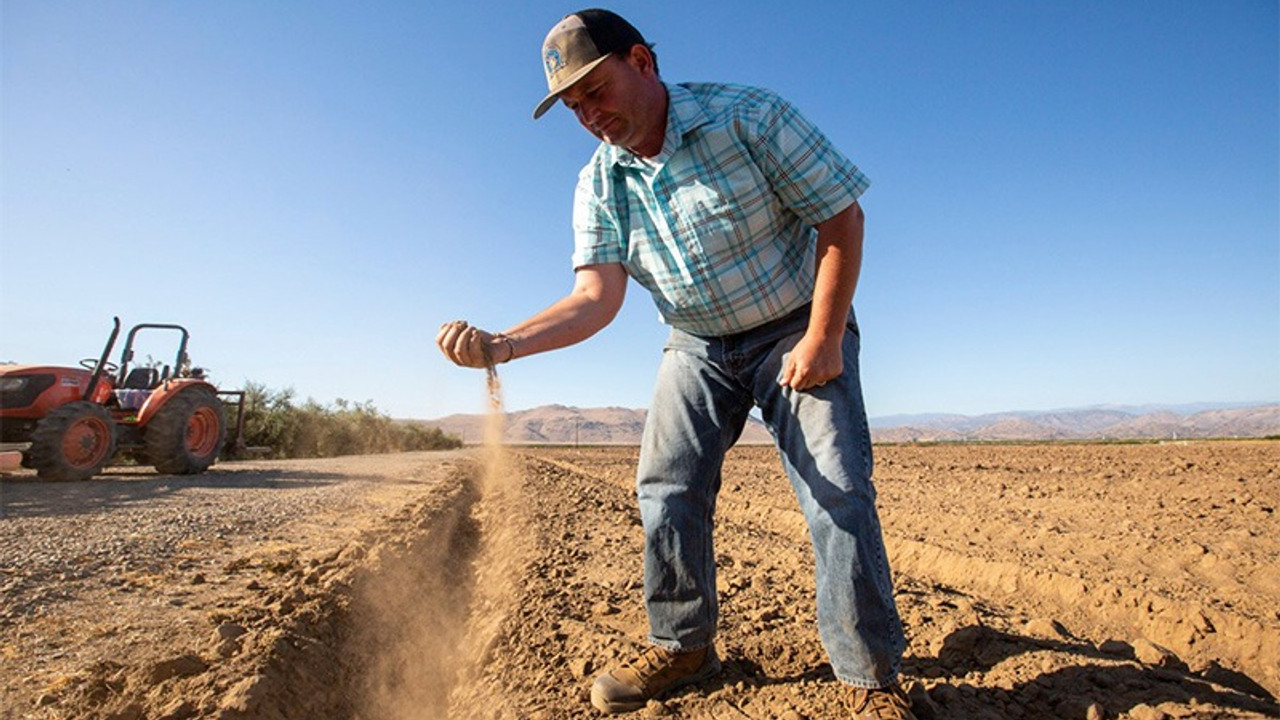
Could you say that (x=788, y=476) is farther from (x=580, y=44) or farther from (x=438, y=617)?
(x=438, y=617)

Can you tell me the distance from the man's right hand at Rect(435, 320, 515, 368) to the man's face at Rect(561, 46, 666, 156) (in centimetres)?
70

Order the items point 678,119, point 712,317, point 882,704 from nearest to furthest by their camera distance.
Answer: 1. point 882,704
2. point 678,119
3. point 712,317

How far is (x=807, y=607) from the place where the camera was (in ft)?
10.6

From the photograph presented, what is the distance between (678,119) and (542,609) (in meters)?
2.37

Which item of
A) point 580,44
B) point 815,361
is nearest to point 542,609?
point 815,361

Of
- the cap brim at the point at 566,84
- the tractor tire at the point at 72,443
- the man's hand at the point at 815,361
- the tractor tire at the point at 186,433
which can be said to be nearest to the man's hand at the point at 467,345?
the cap brim at the point at 566,84

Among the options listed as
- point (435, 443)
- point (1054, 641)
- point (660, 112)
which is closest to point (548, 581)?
point (1054, 641)

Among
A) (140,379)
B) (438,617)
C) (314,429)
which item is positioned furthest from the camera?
(314,429)

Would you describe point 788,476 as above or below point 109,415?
below

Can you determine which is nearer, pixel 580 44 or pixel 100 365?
pixel 580 44

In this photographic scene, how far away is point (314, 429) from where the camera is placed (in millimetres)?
25141

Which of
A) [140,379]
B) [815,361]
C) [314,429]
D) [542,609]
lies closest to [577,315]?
[815,361]

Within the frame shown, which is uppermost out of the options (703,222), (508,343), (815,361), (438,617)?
(703,222)

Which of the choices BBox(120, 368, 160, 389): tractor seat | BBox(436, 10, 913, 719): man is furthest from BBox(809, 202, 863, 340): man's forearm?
BBox(120, 368, 160, 389): tractor seat
